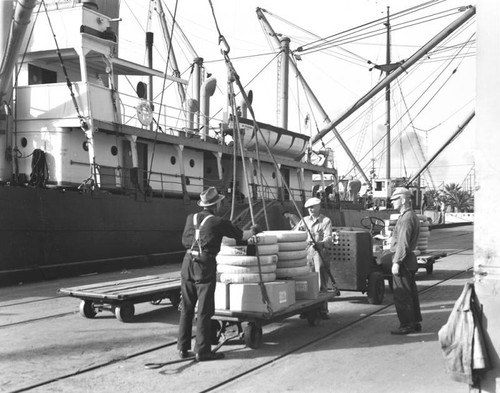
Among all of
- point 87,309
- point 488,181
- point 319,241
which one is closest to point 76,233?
point 87,309

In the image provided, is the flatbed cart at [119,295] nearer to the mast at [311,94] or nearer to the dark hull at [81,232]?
the dark hull at [81,232]

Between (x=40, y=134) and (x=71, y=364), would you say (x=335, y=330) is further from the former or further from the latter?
(x=40, y=134)

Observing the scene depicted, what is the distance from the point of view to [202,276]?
20.6ft

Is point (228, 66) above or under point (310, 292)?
above

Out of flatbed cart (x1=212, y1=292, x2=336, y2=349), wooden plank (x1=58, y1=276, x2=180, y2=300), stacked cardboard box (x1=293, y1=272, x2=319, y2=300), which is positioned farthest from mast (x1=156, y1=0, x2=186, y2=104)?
flatbed cart (x1=212, y1=292, x2=336, y2=349)

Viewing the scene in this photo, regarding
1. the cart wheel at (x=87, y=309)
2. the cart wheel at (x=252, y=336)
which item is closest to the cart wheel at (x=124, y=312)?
the cart wheel at (x=87, y=309)

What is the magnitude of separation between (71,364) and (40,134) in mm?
11236

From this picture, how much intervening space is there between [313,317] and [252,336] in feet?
4.92

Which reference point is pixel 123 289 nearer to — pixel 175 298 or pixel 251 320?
pixel 175 298

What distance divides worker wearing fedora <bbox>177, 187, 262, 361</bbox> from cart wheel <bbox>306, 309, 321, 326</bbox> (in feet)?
6.38

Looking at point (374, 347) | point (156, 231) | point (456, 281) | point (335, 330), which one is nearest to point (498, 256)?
point (374, 347)

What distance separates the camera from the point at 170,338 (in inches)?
289

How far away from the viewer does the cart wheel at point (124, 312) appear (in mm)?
8227

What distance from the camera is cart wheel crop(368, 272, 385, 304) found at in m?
9.74
